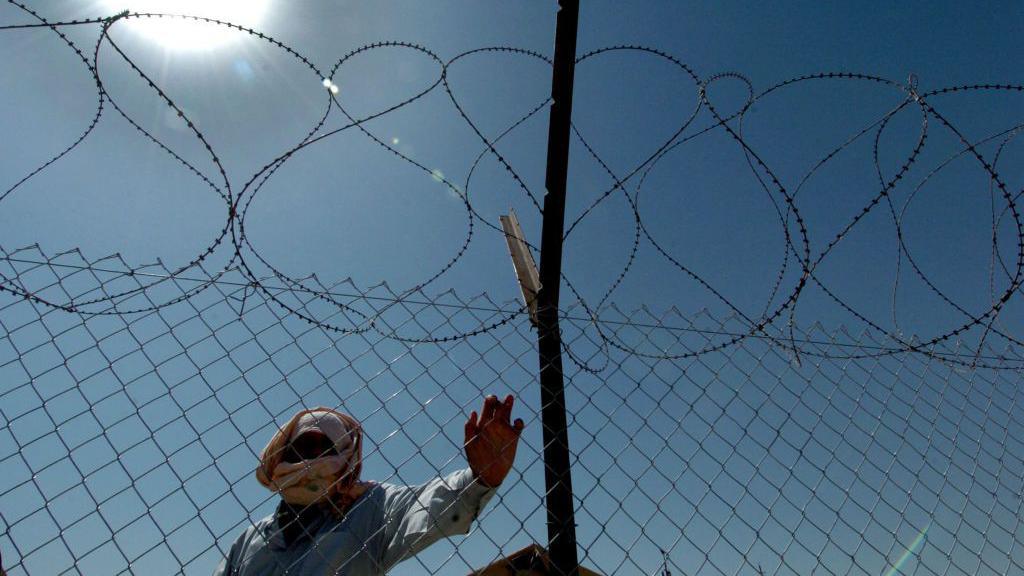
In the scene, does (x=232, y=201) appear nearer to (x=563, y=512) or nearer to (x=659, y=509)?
(x=563, y=512)

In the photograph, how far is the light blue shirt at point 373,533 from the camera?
234cm

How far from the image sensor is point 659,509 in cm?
267

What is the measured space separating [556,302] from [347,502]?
1274 mm

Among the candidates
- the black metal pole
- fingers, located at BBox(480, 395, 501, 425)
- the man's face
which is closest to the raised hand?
fingers, located at BBox(480, 395, 501, 425)

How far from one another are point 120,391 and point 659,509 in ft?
6.95

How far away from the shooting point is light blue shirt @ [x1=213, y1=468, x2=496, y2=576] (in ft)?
7.66

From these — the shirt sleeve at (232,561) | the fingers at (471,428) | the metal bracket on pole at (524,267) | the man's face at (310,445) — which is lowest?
the shirt sleeve at (232,561)

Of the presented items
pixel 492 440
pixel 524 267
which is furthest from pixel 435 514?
pixel 524 267

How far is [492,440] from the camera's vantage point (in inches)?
94.6

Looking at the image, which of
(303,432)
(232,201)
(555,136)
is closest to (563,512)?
(303,432)

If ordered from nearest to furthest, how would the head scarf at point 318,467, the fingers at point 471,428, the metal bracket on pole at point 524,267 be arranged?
the fingers at point 471,428 < the head scarf at point 318,467 < the metal bracket on pole at point 524,267

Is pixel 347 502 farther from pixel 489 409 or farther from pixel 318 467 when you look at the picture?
pixel 489 409

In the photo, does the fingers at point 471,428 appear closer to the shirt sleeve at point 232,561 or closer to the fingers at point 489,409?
the fingers at point 489,409

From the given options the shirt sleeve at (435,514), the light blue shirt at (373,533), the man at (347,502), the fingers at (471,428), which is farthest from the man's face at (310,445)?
the fingers at (471,428)
